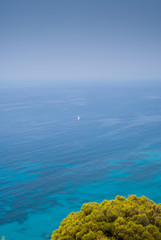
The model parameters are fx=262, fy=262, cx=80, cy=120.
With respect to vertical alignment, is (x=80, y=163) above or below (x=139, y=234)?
below

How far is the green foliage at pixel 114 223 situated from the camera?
16219 mm

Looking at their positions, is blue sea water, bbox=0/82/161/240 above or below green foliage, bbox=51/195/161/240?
below

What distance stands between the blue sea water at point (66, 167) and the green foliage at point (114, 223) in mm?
16590

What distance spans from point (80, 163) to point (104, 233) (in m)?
35.8

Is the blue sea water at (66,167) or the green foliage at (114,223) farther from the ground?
the green foliage at (114,223)

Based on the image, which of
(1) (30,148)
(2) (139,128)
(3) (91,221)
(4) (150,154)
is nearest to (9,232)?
(3) (91,221)

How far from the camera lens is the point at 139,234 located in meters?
16.3

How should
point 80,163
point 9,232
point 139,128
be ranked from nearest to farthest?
point 9,232
point 80,163
point 139,128

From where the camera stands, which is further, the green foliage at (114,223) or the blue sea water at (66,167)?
the blue sea water at (66,167)

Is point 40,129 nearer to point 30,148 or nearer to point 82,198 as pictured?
point 30,148

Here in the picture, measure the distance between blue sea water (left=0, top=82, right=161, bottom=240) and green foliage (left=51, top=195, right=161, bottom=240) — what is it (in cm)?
1659

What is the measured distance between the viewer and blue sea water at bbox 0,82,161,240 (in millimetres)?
36625

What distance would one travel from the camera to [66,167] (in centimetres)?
5100

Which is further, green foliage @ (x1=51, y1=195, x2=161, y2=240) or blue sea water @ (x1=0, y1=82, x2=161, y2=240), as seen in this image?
blue sea water @ (x1=0, y1=82, x2=161, y2=240)
